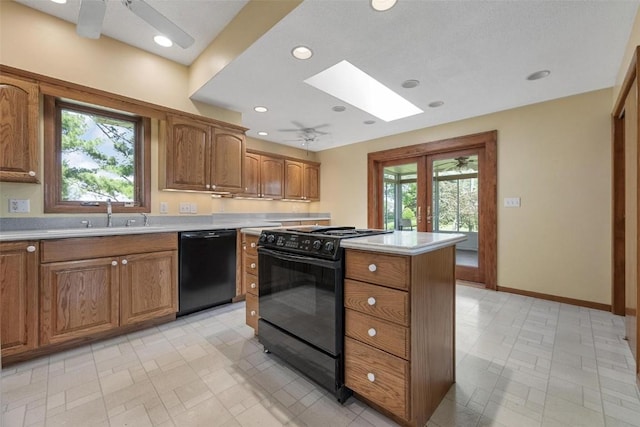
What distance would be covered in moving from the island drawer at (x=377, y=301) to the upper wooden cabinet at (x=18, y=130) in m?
2.64

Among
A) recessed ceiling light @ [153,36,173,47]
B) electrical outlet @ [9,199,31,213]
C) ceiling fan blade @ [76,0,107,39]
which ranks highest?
recessed ceiling light @ [153,36,173,47]

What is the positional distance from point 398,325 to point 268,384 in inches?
38.7

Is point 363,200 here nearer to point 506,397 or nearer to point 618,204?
point 618,204

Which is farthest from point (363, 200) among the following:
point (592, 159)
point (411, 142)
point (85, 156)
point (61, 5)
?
point (61, 5)

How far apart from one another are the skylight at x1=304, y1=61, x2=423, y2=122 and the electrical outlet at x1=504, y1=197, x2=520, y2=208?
1660mm

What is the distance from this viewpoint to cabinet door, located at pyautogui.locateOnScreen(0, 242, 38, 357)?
6.06 ft

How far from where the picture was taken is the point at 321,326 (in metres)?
1.62

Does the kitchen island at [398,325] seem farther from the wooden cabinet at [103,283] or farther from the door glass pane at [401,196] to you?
the door glass pane at [401,196]

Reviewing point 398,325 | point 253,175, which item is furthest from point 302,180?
point 398,325

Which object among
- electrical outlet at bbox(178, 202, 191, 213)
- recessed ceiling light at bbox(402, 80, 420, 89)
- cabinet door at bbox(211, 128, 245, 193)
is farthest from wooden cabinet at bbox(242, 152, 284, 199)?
recessed ceiling light at bbox(402, 80, 420, 89)

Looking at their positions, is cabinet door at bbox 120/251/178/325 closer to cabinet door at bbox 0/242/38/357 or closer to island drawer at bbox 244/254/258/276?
cabinet door at bbox 0/242/38/357

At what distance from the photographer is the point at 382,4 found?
176 centimetres

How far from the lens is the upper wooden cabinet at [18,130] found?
2023 millimetres

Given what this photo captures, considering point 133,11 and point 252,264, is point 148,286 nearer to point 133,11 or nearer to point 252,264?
point 252,264
